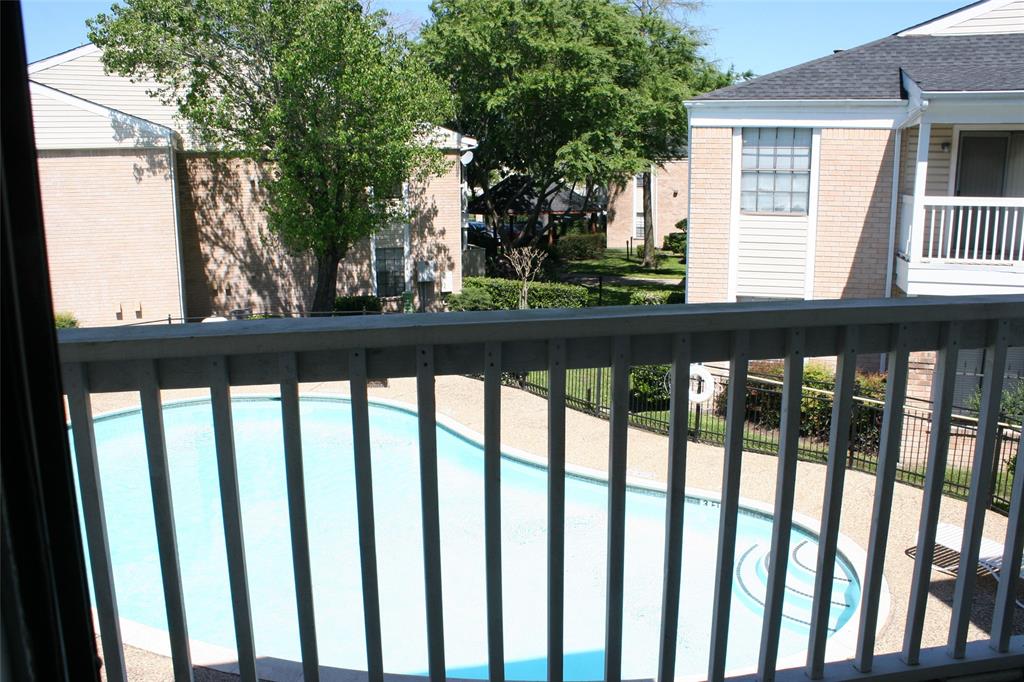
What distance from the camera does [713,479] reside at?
940 cm

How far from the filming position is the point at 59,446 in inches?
49.7

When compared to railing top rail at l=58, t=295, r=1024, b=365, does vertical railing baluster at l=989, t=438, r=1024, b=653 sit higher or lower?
lower

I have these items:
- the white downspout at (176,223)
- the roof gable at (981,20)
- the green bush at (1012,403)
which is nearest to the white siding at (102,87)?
the white downspout at (176,223)

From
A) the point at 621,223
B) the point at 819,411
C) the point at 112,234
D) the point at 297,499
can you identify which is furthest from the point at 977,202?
the point at 621,223

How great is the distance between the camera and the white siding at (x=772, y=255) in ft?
49.9

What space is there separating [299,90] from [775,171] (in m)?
8.60

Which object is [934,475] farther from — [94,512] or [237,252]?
[237,252]

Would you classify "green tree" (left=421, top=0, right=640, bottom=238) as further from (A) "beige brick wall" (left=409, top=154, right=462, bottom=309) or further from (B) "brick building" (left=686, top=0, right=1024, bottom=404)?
(B) "brick building" (left=686, top=0, right=1024, bottom=404)

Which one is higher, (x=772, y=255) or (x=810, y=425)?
(x=772, y=255)

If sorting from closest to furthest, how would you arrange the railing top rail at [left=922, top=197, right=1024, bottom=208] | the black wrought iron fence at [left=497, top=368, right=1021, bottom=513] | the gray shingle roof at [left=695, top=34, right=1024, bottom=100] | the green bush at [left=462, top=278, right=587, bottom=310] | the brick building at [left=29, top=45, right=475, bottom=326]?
the black wrought iron fence at [left=497, top=368, right=1021, bottom=513]
the railing top rail at [left=922, top=197, right=1024, bottom=208]
the gray shingle roof at [left=695, top=34, right=1024, bottom=100]
the brick building at [left=29, top=45, right=475, bottom=326]
the green bush at [left=462, top=278, right=587, bottom=310]

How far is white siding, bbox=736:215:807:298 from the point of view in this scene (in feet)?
49.9

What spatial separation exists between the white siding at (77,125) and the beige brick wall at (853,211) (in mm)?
13474

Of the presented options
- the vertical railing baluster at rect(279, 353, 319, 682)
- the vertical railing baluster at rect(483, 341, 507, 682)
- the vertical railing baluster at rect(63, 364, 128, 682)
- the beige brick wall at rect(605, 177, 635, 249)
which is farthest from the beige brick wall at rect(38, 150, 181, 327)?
the beige brick wall at rect(605, 177, 635, 249)

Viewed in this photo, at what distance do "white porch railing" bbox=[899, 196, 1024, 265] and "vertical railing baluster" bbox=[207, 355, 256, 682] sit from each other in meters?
12.8
